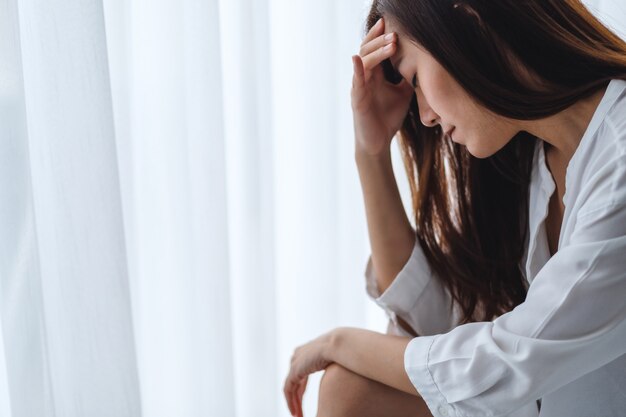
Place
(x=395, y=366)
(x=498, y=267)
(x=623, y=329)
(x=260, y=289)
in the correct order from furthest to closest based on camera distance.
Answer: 1. (x=260, y=289)
2. (x=498, y=267)
3. (x=395, y=366)
4. (x=623, y=329)

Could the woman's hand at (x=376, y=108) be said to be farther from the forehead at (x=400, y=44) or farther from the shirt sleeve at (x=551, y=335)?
the shirt sleeve at (x=551, y=335)

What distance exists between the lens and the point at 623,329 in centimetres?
83

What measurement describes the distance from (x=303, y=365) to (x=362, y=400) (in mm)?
118

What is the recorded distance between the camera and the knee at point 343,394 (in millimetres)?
1034

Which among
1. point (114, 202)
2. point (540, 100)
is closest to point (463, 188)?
point (540, 100)

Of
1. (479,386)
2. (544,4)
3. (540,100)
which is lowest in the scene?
(479,386)

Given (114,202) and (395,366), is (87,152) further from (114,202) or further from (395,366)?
(395,366)

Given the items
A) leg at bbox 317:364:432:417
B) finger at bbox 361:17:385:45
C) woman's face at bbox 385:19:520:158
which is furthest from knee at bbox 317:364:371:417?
finger at bbox 361:17:385:45

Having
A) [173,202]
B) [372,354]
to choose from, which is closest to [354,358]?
[372,354]

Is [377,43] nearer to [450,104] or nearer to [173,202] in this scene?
[450,104]

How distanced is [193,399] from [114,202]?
40cm

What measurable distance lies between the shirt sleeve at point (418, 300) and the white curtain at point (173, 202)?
249mm

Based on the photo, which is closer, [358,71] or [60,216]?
[60,216]

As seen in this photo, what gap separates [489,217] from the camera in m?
1.22
